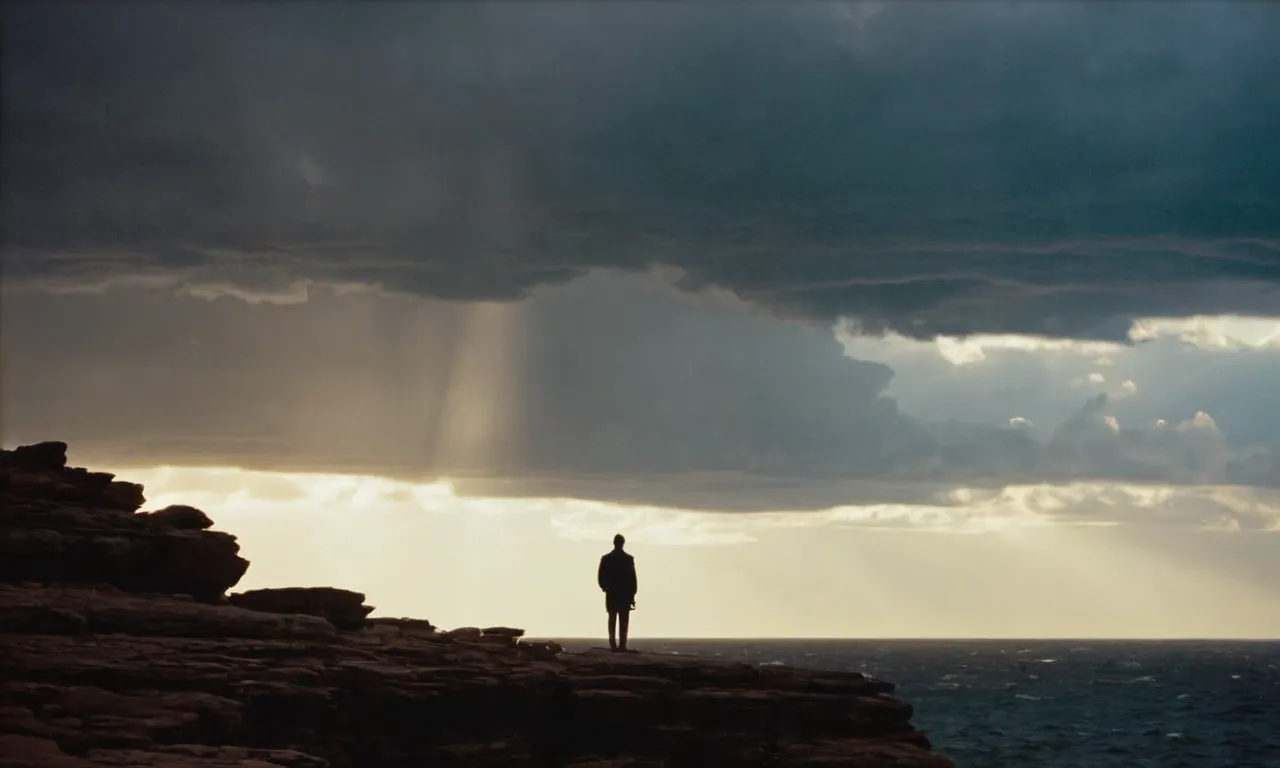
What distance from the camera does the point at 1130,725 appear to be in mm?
95938

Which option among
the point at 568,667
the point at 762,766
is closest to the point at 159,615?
the point at 568,667

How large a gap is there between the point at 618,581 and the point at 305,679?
34.9 feet

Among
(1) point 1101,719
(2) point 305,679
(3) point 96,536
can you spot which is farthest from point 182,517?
(1) point 1101,719

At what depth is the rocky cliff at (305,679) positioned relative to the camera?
98.2 ft

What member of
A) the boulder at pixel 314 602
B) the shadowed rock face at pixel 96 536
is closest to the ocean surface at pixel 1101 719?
the boulder at pixel 314 602

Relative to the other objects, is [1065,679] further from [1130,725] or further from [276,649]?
[276,649]

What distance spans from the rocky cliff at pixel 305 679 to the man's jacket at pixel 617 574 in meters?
2.49

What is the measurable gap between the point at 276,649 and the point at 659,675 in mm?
8730

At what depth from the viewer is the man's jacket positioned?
4066 centimetres

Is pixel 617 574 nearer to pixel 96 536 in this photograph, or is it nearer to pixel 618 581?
pixel 618 581

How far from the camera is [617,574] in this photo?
4078 centimetres

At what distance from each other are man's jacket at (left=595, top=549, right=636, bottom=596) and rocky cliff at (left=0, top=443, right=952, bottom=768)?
2.49 metres

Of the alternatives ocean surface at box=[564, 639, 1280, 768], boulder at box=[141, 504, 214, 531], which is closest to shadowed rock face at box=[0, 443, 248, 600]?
boulder at box=[141, 504, 214, 531]

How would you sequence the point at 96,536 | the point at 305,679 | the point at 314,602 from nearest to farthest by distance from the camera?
the point at 305,679, the point at 96,536, the point at 314,602
